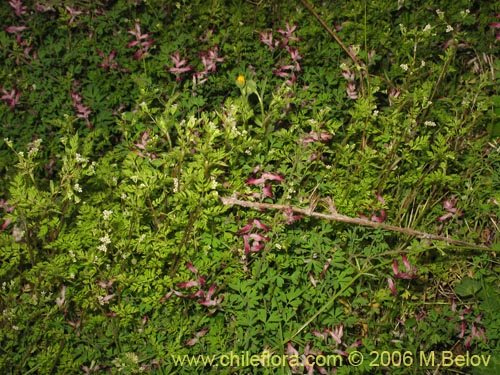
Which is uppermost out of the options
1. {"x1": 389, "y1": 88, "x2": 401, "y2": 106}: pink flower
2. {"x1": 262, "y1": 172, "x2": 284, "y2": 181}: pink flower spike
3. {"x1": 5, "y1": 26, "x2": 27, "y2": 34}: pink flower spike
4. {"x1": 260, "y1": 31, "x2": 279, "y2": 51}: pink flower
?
{"x1": 5, "y1": 26, "x2": 27, "y2": 34}: pink flower spike

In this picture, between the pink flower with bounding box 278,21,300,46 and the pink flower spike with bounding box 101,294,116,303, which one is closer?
the pink flower spike with bounding box 101,294,116,303

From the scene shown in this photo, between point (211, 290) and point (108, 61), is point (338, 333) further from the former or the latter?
point (108, 61)

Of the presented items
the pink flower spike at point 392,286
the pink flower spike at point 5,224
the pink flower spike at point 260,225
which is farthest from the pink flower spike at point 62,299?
the pink flower spike at point 392,286

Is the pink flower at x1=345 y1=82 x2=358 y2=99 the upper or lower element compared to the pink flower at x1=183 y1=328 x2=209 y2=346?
upper

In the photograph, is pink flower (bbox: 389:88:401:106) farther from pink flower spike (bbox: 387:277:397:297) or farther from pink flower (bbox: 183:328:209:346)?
pink flower (bbox: 183:328:209:346)

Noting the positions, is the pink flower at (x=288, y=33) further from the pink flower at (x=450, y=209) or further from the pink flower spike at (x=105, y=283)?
the pink flower spike at (x=105, y=283)

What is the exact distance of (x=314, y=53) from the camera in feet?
11.9

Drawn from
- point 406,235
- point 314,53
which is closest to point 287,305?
point 406,235

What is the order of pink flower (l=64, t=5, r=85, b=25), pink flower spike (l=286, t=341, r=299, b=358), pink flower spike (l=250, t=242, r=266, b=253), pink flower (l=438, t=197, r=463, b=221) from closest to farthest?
pink flower spike (l=286, t=341, r=299, b=358), pink flower spike (l=250, t=242, r=266, b=253), pink flower (l=438, t=197, r=463, b=221), pink flower (l=64, t=5, r=85, b=25)

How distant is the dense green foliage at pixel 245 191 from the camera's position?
9.13 ft

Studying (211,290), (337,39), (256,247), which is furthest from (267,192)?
(337,39)

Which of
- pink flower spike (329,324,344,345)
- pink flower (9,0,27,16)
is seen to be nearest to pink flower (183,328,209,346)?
pink flower spike (329,324,344,345)

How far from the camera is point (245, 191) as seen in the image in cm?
297

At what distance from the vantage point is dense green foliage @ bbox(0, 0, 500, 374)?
2.78m
